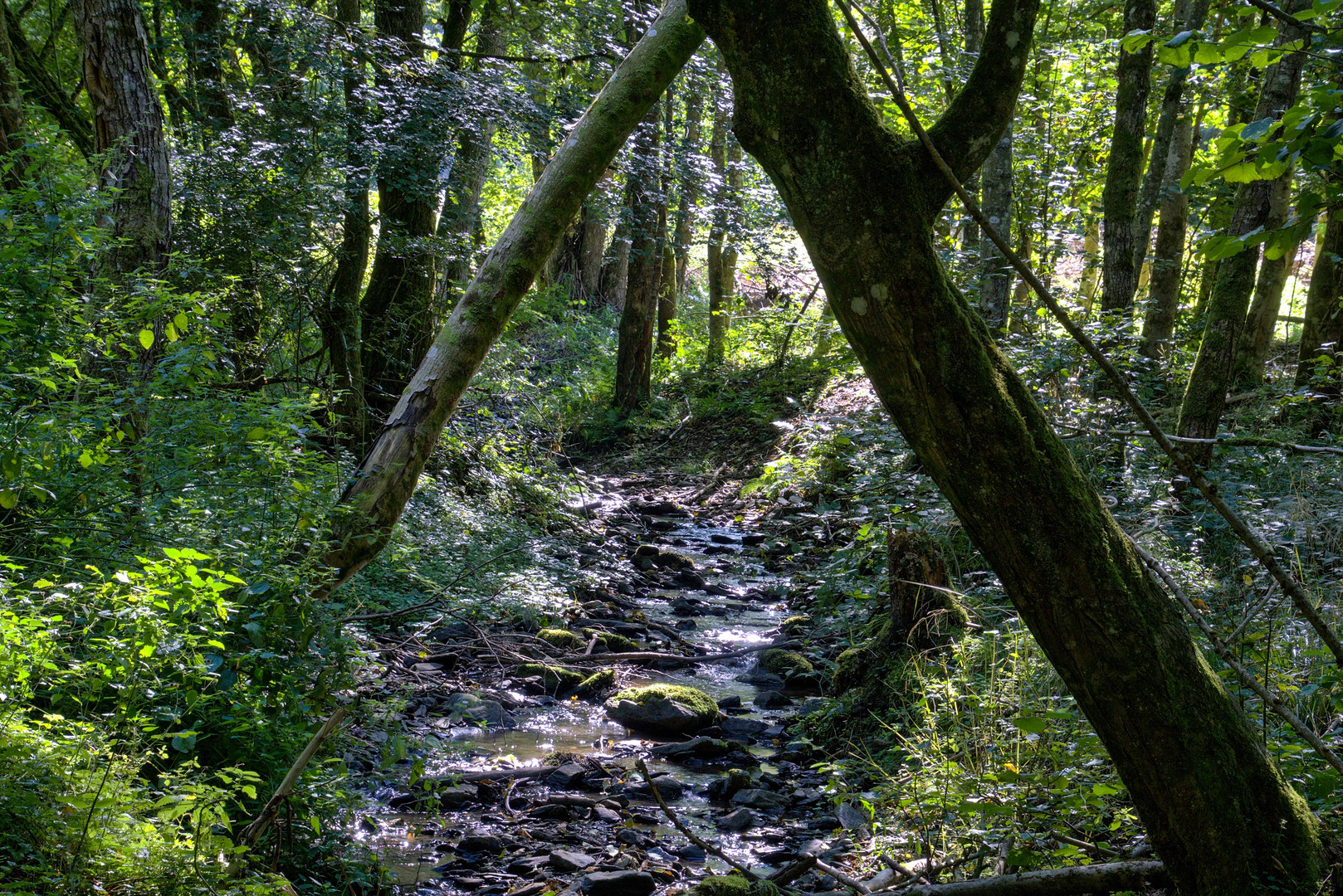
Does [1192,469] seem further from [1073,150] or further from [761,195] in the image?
[1073,150]

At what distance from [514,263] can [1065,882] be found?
385 cm

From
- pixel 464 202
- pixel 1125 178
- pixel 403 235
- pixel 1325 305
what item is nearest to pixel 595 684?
pixel 403 235

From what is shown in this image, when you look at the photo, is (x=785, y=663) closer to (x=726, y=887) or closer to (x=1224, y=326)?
(x=726, y=887)

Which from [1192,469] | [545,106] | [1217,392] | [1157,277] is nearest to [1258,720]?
[1192,469]

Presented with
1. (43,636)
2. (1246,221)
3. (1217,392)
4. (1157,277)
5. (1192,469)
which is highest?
(1157,277)

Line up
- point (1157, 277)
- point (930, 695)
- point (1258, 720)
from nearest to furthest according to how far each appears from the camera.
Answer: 1. point (1258, 720)
2. point (930, 695)
3. point (1157, 277)

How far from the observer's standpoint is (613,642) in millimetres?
7465

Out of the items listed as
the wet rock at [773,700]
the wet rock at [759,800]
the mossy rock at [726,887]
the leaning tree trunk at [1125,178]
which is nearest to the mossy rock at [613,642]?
the wet rock at [773,700]

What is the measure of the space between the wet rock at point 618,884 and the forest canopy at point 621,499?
27 mm

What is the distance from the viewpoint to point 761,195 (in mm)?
14242

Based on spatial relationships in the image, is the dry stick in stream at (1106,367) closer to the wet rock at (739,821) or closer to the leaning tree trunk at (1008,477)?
the leaning tree trunk at (1008,477)

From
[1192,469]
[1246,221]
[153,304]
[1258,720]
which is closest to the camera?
[1192,469]

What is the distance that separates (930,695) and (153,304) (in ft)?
14.1

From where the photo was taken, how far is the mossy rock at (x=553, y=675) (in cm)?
662
